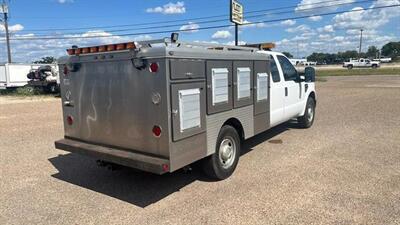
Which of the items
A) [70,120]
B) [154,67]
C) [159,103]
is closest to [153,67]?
[154,67]

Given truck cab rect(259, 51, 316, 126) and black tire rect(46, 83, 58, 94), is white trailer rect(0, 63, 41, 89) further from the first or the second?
truck cab rect(259, 51, 316, 126)

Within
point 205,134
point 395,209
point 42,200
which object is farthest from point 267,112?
point 42,200

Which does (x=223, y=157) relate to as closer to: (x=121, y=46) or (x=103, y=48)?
(x=121, y=46)

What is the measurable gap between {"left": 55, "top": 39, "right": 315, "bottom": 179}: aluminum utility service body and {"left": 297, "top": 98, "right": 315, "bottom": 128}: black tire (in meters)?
3.57

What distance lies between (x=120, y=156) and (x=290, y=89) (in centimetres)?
477

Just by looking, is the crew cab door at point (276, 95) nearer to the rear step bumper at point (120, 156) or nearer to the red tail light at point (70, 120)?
the rear step bumper at point (120, 156)

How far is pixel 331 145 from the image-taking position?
24.4ft

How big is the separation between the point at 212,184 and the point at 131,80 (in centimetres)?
201

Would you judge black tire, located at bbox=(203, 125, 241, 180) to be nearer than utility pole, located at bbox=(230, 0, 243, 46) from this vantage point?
Yes

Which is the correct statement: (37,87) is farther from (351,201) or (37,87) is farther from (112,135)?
(351,201)

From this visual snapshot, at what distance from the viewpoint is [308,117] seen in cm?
941

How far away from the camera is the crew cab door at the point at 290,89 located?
307 inches

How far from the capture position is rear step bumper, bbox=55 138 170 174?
426 cm

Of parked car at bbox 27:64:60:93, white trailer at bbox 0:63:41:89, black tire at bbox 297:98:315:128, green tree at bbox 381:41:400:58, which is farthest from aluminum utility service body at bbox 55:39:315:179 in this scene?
green tree at bbox 381:41:400:58
